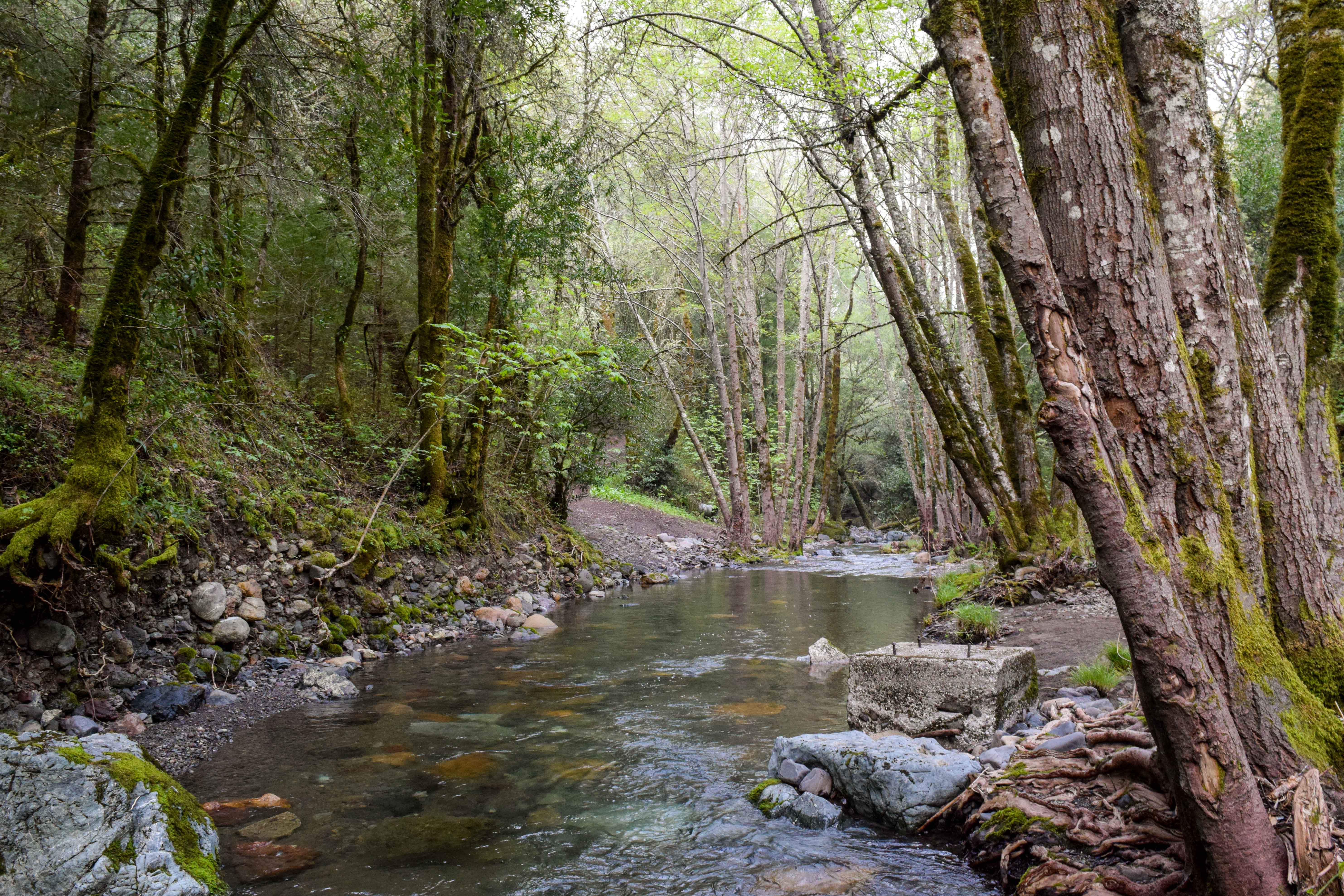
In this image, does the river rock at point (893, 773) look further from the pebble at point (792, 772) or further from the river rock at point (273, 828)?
the river rock at point (273, 828)

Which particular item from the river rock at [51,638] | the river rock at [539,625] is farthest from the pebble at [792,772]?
the river rock at [539,625]

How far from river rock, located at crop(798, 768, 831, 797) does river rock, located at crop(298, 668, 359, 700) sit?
3.62 metres

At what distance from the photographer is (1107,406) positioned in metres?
2.36

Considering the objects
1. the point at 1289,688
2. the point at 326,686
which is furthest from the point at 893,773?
the point at 326,686

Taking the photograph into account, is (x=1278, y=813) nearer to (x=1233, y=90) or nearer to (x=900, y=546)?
(x=1233, y=90)

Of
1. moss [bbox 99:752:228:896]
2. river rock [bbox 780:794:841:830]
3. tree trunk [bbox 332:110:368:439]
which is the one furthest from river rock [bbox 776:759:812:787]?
tree trunk [bbox 332:110:368:439]

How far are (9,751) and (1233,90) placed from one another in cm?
1654

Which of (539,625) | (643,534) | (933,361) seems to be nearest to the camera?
(539,625)

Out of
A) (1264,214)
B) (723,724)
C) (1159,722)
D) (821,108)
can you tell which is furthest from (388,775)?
(1264,214)

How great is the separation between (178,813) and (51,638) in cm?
246

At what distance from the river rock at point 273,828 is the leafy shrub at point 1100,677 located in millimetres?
4514

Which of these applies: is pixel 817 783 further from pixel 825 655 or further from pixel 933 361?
pixel 933 361

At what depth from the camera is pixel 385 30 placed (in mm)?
9562

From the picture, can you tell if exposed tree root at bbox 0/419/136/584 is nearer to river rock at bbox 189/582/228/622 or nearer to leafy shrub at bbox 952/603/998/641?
river rock at bbox 189/582/228/622
